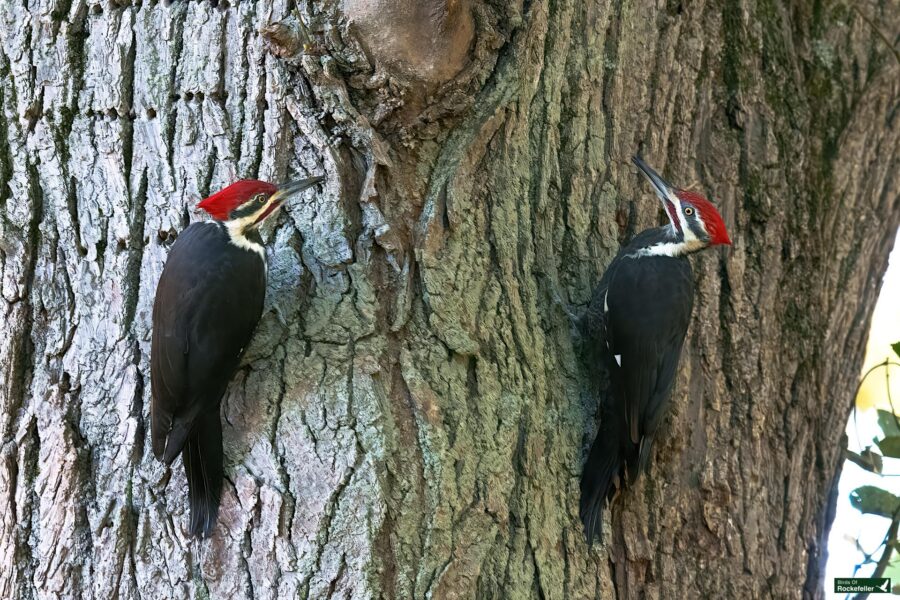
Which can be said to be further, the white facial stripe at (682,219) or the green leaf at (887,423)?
the green leaf at (887,423)

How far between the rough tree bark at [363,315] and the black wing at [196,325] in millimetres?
75

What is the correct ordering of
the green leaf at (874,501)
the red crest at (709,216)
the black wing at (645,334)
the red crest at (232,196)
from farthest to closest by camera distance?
the green leaf at (874,501) < the red crest at (709,216) < the black wing at (645,334) < the red crest at (232,196)

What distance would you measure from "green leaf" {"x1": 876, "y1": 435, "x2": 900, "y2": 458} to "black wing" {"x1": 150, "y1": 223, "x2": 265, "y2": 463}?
7.03 feet

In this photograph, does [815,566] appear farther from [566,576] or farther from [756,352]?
[566,576]

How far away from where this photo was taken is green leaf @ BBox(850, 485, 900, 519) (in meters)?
3.20

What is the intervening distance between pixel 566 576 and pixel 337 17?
1423 millimetres

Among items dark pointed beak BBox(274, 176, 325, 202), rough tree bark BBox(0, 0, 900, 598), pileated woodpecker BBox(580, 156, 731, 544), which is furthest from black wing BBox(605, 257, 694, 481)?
dark pointed beak BBox(274, 176, 325, 202)

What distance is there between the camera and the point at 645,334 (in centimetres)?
276

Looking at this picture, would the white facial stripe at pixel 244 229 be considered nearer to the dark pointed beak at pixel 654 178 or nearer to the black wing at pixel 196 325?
the black wing at pixel 196 325

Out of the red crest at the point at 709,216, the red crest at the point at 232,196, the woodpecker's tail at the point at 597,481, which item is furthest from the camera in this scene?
the red crest at the point at 709,216

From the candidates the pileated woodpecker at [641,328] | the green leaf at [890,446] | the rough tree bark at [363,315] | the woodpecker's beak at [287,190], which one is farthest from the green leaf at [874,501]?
the woodpecker's beak at [287,190]

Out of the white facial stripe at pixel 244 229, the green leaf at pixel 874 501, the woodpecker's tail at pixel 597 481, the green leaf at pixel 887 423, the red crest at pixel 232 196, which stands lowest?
the green leaf at pixel 874 501

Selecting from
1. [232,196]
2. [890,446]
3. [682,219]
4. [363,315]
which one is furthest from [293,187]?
[890,446]

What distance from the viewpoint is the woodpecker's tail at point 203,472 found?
2152 millimetres
